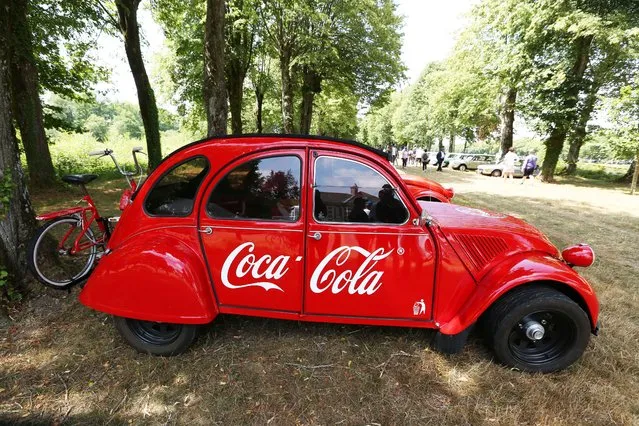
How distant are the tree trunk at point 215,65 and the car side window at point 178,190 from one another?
455cm

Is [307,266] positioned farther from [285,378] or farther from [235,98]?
[235,98]

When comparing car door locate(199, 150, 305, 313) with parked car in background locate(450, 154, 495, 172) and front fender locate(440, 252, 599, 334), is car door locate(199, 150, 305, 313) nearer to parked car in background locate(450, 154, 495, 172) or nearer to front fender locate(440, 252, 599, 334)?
front fender locate(440, 252, 599, 334)

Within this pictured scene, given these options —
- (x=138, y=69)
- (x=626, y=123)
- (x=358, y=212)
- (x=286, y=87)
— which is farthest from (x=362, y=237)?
(x=286, y=87)

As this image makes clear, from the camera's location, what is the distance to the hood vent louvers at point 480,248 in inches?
104

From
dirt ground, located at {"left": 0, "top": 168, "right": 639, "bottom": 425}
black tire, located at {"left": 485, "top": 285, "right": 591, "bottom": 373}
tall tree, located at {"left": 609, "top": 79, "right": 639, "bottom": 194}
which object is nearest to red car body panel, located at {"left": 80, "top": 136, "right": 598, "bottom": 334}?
black tire, located at {"left": 485, "top": 285, "right": 591, "bottom": 373}

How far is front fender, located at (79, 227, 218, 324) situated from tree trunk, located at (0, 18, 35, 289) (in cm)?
131

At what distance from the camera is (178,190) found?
8.85 feet

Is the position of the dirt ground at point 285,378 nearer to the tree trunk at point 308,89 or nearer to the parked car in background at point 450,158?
the tree trunk at point 308,89

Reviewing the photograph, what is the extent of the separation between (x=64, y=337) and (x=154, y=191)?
5.30 ft

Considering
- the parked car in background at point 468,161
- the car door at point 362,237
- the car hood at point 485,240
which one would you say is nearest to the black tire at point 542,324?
the car hood at point 485,240

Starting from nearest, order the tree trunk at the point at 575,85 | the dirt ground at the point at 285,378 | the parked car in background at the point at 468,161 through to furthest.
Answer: the dirt ground at the point at 285,378, the tree trunk at the point at 575,85, the parked car in background at the point at 468,161

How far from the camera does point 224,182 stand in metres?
2.57

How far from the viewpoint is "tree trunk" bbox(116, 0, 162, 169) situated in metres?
9.37

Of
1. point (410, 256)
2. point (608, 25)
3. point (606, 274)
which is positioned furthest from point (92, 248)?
point (608, 25)
